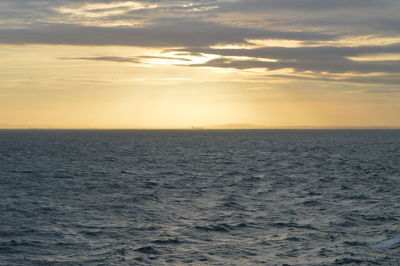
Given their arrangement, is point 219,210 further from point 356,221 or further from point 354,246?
point 354,246

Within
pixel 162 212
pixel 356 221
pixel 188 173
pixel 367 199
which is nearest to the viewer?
pixel 356 221

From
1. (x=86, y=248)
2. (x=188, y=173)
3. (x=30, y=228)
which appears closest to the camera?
(x=86, y=248)

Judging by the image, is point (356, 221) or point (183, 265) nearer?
point (183, 265)

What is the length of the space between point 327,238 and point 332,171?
149 feet

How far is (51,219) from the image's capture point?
1310 inches

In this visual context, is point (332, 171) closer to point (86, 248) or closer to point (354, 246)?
point (354, 246)

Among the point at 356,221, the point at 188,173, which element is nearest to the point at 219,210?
the point at 356,221

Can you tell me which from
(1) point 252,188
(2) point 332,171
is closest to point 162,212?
(1) point 252,188

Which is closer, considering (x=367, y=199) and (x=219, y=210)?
(x=219, y=210)

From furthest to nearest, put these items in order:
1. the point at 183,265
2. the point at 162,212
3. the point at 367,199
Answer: the point at 367,199, the point at 162,212, the point at 183,265

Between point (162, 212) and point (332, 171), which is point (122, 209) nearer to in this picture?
point (162, 212)

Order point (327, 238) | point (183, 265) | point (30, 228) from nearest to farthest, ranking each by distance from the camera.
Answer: point (183, 265) < point (327, 238) < point (30, 228)

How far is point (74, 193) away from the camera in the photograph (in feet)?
152

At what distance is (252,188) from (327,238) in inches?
915
